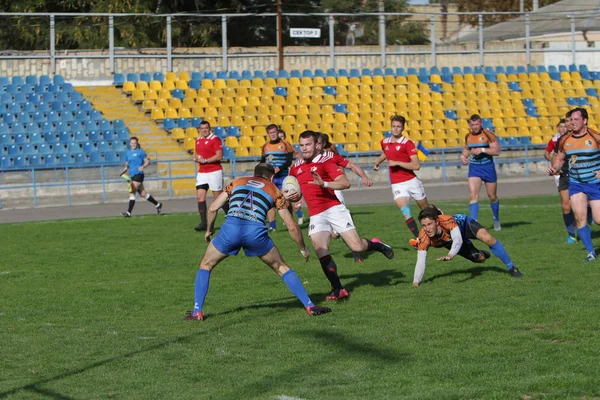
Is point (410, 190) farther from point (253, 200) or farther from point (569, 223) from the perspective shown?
point (253, 200)

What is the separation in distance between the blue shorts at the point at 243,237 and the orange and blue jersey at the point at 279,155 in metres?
8.80

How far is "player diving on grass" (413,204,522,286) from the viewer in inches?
452

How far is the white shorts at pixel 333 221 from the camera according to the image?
11875 millimetres

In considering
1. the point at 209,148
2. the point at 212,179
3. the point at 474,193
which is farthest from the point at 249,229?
the point at 209,148

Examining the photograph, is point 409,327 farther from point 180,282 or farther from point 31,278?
point 31,278

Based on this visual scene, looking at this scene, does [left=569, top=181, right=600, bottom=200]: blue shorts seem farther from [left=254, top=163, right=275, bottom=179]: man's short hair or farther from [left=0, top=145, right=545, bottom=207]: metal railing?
[left=0, top=145, right=545, bottom=207]: metal railing

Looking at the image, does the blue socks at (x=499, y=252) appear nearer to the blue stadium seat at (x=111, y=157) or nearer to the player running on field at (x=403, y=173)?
the player running on field at (x=403, y=173)

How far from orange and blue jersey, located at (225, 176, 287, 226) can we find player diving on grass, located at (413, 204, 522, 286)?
219cm

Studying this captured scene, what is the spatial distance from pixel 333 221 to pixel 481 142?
6704 mm

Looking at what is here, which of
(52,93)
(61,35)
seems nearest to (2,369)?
(52,93)

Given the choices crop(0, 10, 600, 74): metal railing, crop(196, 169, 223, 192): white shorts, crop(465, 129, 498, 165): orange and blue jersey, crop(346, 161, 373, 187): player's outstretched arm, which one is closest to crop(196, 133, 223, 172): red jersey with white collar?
crop(196, 169, 223, 192): white shorts

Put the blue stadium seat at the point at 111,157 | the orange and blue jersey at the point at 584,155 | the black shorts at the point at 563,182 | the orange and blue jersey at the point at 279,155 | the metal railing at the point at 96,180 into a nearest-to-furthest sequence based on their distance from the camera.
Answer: the orange and blue jersey at the point at 584,155, the black shorts at the point at 563,182, the orange and blue jersey at the point at 279,155, the metal railing at the point at 96,180, the blue stadium seat at the point at 111,157

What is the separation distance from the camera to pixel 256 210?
9977 millimetres

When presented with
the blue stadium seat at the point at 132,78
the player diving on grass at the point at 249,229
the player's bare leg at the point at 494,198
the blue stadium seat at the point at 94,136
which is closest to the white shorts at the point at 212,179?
the player's bare leg at the point at 494,198
